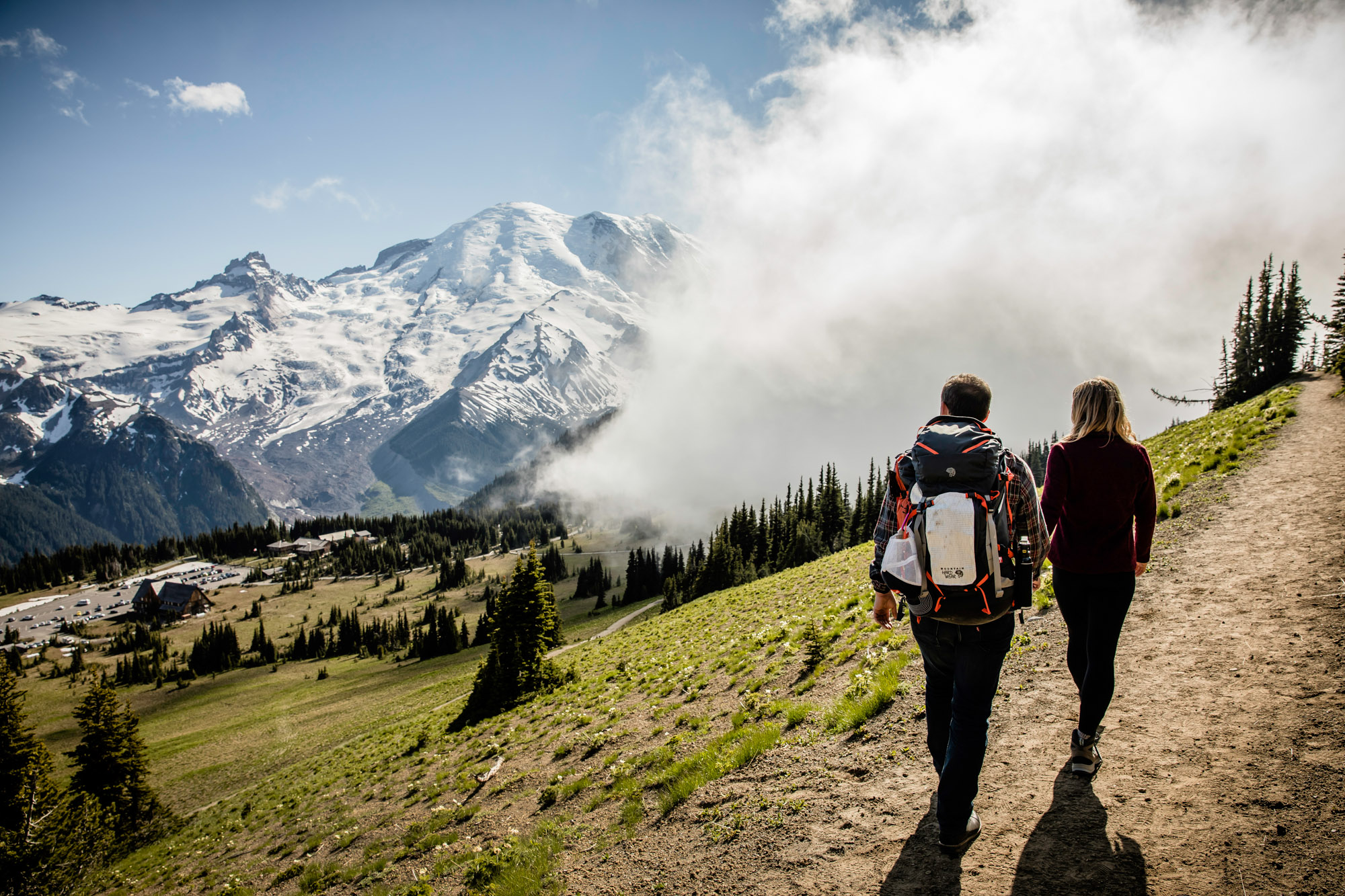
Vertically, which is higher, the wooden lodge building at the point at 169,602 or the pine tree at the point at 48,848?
the pine tree at the point at 48,848

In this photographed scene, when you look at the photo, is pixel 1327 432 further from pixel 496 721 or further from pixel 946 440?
pixel 496 721

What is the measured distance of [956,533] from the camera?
5.22 m

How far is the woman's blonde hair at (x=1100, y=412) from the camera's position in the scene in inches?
260

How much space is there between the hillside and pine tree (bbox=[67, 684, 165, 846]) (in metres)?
18.6

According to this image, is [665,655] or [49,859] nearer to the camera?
[49,859]

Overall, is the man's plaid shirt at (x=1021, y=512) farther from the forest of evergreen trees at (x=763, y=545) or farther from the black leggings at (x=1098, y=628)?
the forest of evergreen trees at (x=763, y=545)

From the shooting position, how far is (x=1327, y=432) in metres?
21.0

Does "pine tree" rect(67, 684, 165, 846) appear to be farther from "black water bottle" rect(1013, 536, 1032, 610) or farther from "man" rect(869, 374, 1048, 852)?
"black water bottle" rect(1013, 536, 1032, 610)

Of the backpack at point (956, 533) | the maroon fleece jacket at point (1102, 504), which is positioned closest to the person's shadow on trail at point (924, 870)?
the backpack at point (956, 533)

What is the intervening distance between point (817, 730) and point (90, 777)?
158 feet

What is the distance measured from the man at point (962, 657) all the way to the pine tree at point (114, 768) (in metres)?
46.1

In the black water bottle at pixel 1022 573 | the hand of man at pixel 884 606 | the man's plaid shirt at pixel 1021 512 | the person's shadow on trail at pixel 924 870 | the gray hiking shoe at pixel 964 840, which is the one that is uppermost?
the man's plaid shirt at pixel 1021 512

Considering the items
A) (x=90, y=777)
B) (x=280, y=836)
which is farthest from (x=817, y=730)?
(x=90, y=777)

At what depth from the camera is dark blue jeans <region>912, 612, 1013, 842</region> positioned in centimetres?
546
